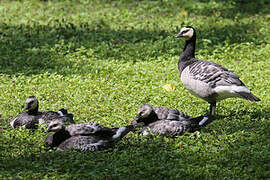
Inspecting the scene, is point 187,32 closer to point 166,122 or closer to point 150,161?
point 166,122

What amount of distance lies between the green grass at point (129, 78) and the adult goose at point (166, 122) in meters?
0.18

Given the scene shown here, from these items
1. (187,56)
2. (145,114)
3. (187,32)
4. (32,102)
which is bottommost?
(145,114)

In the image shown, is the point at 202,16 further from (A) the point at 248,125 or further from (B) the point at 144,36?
(A) the point at 248,125

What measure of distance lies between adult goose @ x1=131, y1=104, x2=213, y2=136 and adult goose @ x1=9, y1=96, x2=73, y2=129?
142 cm

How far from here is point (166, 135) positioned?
8.07m

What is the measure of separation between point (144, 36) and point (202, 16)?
331 cm

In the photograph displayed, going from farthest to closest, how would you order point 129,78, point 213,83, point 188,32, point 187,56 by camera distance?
point 129,78, point 188,32, point 187,56, point 213,83

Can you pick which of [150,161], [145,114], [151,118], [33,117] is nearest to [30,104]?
[33,117]

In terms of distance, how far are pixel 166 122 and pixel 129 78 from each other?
13.5 feet

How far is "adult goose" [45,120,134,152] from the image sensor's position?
7594 millimetres

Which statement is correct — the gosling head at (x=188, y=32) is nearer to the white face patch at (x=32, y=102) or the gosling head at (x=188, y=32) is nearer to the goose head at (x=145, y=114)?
the goose head at (x=145, y=114)

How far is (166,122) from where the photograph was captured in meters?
8.19

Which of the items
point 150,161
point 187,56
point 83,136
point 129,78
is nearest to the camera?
point 150,161

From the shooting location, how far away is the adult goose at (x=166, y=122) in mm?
8062
